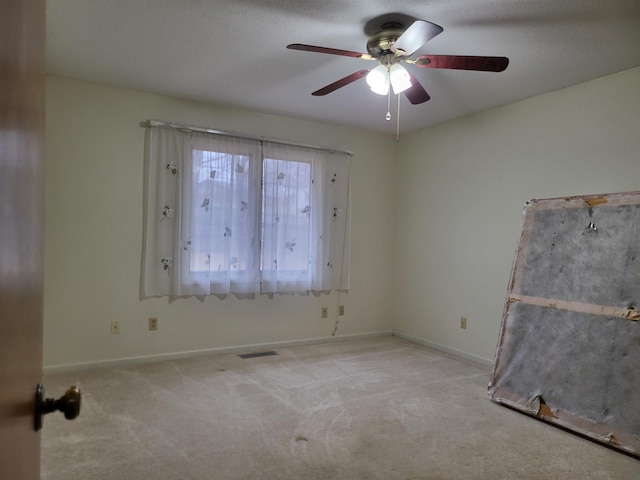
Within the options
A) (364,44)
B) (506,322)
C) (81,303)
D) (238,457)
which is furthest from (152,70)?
(506,322)

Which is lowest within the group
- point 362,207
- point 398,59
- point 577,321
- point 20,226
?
point 577,321

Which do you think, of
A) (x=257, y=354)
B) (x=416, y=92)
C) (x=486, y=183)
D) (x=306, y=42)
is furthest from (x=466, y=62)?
(x=257, y=354)

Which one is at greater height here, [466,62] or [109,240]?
[466,62]

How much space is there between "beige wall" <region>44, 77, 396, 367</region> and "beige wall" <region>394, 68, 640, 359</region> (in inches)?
62.6

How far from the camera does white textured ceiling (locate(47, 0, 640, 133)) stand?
214cm

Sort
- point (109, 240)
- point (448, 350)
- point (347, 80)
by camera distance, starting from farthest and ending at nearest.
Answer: point (448, 350)
point (109, 240)
point (347, 80)

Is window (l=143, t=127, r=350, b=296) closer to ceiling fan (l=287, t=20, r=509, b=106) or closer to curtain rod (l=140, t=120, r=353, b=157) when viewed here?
curtain rod (l=140, t=120, r=353, b=157)

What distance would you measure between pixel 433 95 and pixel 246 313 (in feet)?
8.52

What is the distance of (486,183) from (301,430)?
8.85ft

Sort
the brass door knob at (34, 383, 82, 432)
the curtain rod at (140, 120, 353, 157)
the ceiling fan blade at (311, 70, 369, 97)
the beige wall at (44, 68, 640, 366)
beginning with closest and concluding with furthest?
the brass door knob at (34, 383, 82, 432) → the ceiling fan blade at (311, 70, 369, 97) → the beige wall at (44, 68, 640, 366) → the curtain rod at (140, 120, 353, 157)

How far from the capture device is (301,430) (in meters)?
2.33

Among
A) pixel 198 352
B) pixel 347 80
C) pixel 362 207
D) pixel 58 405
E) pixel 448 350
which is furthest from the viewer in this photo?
pixel 362 207

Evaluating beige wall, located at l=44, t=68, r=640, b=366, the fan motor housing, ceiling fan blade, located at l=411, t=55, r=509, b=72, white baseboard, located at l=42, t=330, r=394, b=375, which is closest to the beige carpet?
white baseboard, located at l=42, t=330, r=394, b=375

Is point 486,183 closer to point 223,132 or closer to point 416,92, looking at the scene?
Answer: point 416,92
